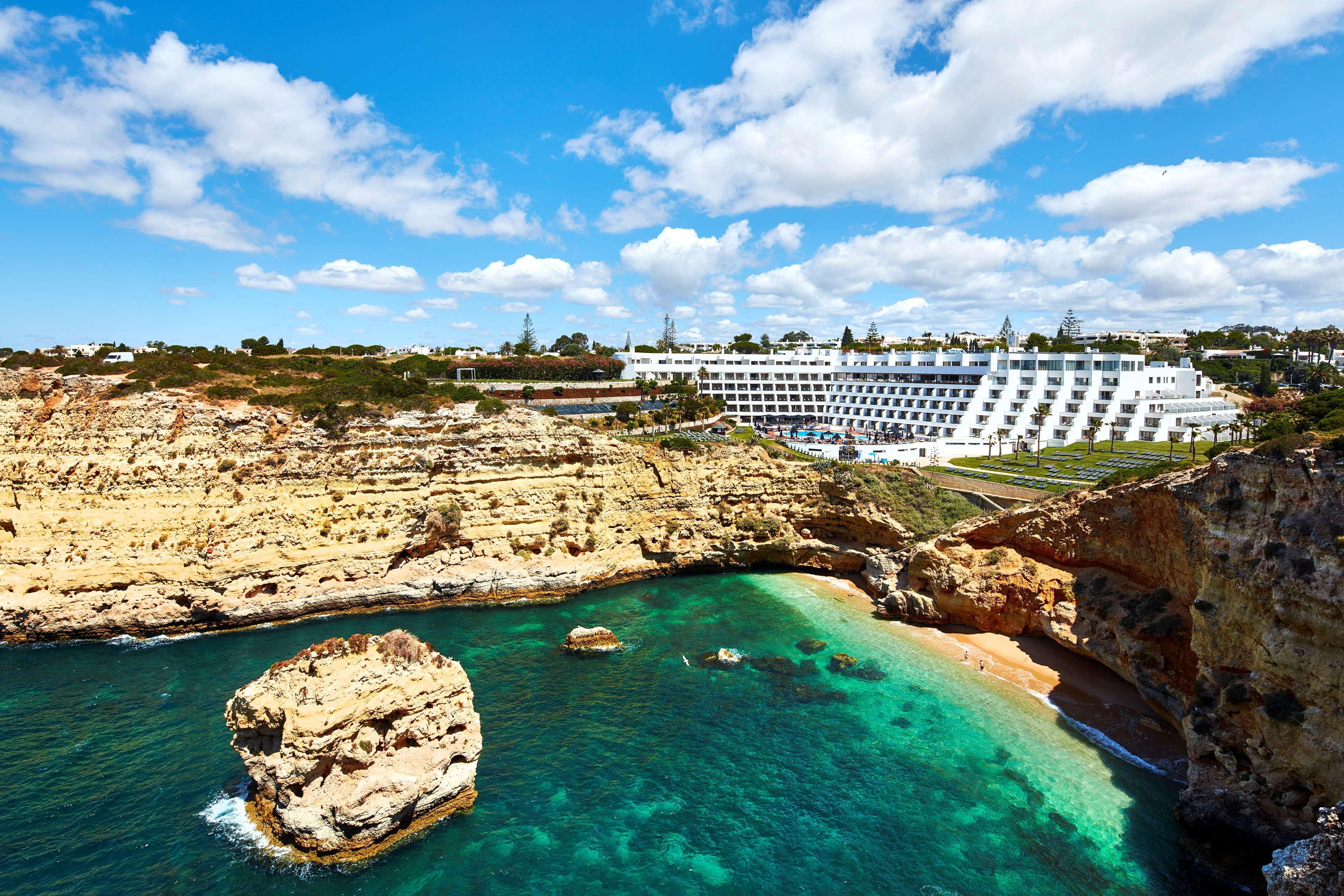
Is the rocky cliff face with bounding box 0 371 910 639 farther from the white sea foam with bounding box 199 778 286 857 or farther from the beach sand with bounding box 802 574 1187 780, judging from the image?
the white sea foam with bounding box 199 778 286 857

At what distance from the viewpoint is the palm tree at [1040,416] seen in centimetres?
6116

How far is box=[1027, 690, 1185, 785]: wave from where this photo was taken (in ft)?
75.5

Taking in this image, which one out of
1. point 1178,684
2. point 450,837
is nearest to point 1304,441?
point 1178,684

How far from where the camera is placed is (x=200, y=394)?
139 feet

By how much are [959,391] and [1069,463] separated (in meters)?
24.9

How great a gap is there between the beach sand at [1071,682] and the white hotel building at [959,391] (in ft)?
118

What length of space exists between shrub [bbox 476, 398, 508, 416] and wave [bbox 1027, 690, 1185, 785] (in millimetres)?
38891

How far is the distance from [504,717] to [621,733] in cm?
526

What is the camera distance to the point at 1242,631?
19.3m

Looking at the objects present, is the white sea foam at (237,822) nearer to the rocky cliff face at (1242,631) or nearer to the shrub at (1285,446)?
the rocky cliff face at (1242,631)

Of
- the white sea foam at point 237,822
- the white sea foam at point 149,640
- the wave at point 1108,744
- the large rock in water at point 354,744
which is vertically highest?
the large rock in water at point 354,744

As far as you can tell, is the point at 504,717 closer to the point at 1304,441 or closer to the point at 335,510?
the point at 335,510

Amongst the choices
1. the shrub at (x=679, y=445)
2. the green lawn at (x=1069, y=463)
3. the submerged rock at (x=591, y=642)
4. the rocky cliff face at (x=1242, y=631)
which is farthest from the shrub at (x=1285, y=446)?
the shrub at (x=679, y=445)

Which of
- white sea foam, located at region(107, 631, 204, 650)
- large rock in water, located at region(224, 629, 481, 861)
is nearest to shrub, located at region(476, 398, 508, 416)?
white sea foam, located at region(107, 631, 204, 650)
